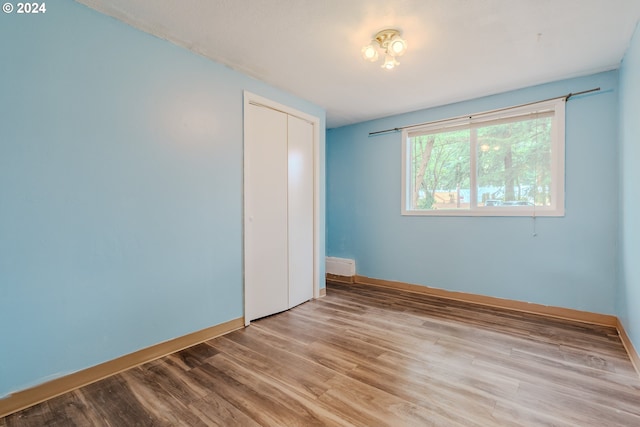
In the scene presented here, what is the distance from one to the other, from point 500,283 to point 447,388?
205cm

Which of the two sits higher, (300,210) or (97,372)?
(300,210)

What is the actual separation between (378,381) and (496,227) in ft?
8.08

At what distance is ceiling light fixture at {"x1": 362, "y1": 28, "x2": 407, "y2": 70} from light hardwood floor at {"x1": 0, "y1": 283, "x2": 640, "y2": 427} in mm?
2339

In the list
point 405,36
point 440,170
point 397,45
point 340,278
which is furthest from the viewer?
point 340,278

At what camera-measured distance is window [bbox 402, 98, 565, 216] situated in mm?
3082

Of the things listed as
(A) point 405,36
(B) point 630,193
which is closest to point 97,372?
(A) point 405,36

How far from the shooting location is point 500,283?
335 centimetres

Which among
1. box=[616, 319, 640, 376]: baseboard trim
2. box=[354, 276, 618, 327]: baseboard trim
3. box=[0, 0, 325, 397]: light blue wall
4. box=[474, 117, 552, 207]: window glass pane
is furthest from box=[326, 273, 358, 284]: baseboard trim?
box=[616, 319, 640, 376]: baseboard trim

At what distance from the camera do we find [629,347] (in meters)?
2.22

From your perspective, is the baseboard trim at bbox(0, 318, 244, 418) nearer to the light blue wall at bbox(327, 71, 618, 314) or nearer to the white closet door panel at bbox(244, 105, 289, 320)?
the white closet door panel at bbox(244, 105, 289, 320)

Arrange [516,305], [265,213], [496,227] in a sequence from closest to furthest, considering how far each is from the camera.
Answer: [265,213]
[516,305]
[496,227]

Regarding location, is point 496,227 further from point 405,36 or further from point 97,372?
point 97,372

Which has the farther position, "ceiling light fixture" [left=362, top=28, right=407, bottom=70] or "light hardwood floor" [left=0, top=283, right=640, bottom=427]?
"ceiling light fixture" [left=362, top=28, right=407, bottom=70]

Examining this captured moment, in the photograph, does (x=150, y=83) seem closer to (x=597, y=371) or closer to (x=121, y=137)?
(x=121, y=137)
